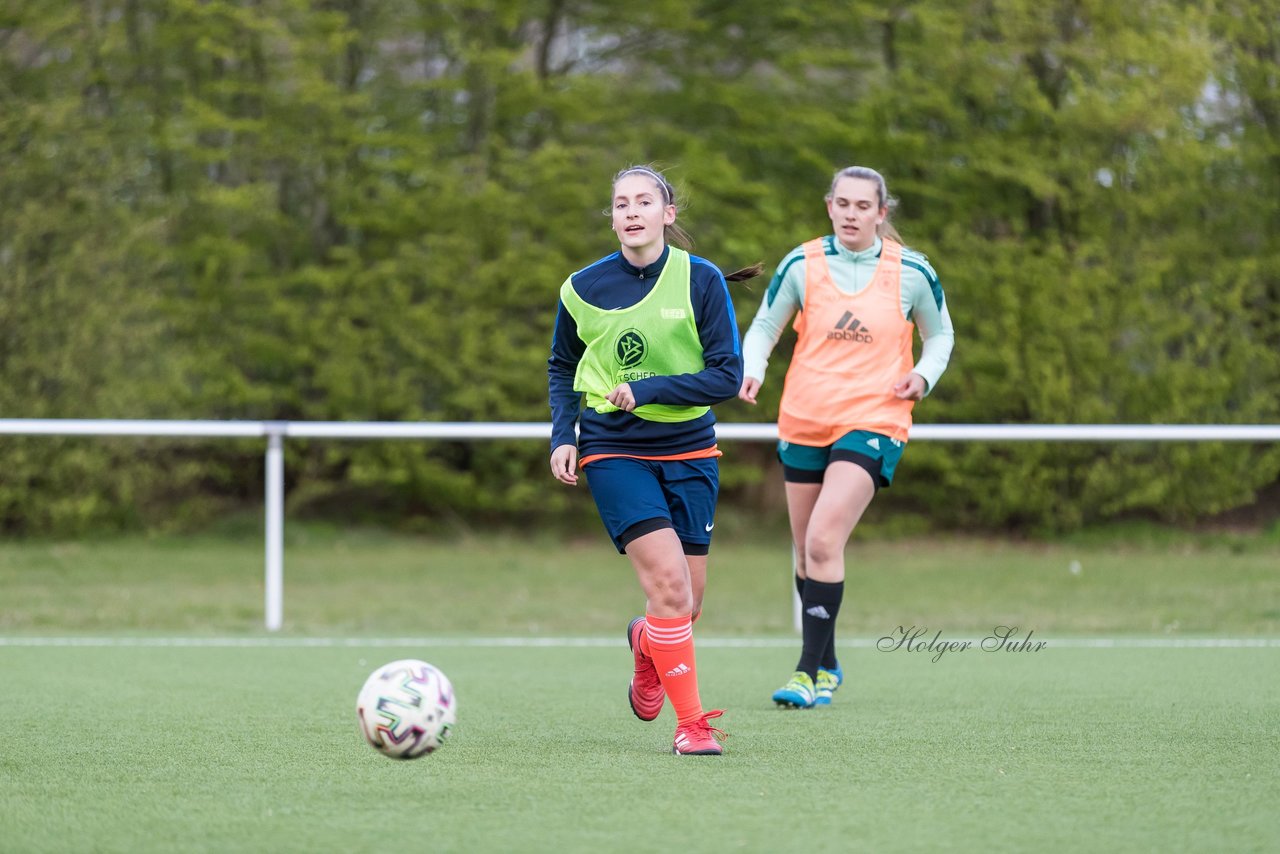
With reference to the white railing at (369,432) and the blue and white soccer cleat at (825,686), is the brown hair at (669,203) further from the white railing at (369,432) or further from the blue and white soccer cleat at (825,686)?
the white railing at (369,432)

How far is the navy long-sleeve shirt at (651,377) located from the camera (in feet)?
15.3

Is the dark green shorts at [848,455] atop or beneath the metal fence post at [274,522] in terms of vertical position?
atop

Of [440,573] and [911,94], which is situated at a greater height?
[911,94]

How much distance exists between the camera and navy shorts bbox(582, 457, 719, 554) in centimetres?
456

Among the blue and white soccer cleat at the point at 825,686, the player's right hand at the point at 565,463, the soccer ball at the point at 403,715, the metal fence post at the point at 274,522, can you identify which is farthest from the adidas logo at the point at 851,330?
the metal fence post at the point at 274,522

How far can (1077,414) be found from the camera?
1286 cm

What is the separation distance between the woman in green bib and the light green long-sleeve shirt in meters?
1.15

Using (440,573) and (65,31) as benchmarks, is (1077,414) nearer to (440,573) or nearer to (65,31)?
(440,573)

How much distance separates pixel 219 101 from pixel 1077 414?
26.8 feet

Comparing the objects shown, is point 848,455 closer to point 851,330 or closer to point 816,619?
point 851,330

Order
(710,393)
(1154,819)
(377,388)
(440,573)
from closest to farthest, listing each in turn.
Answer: (1154,819) → (710,393) → (440,573) → (377,388)

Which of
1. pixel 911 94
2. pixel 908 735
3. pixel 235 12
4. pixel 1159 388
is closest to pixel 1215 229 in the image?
pixel 1159 388

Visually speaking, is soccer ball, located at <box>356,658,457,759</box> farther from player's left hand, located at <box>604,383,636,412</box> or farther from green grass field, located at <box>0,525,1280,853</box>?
player's left hand, located at <box>604,383,636,412</box>

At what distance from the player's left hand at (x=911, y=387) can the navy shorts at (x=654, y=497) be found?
115 cm
